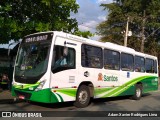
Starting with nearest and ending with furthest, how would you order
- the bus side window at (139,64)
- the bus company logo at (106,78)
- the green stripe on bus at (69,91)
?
the green stripe on bus at (69,91)
the bus company logo at (106,78)
the bus side window at (139,64)

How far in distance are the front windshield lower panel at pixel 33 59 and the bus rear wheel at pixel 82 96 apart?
201 centimetres

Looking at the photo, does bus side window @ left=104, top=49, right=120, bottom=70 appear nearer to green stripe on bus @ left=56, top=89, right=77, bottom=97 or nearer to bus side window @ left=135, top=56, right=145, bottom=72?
bus side window @ left=135, top=56, right=145, bottom=72

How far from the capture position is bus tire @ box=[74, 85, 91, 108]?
481 inches

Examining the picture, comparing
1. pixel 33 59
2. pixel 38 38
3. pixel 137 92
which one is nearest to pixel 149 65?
pixel 137 92

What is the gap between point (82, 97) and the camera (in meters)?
12.4

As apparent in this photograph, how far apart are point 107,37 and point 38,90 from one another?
31.5 meters

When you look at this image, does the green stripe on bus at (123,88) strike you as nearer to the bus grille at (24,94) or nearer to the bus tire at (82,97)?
the bus tire at (82,97)

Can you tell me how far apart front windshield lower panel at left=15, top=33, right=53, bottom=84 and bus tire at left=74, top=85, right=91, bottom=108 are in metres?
2.00

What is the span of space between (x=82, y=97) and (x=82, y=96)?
4 cm

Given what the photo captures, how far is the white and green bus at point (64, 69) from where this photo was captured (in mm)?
10953

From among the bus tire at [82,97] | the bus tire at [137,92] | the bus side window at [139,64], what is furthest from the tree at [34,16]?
the bus tire at [137,92]

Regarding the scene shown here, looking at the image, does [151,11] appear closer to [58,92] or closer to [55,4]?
Result: [55,4]

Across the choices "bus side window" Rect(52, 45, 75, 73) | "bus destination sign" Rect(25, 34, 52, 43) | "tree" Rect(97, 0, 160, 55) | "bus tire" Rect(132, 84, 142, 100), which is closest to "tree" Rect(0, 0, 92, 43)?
"bus destination sign" Rect(25, 34, 52, 43)

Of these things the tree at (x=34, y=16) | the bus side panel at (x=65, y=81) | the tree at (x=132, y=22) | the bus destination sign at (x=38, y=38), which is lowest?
the bus side panel at (x=65, y=81)
